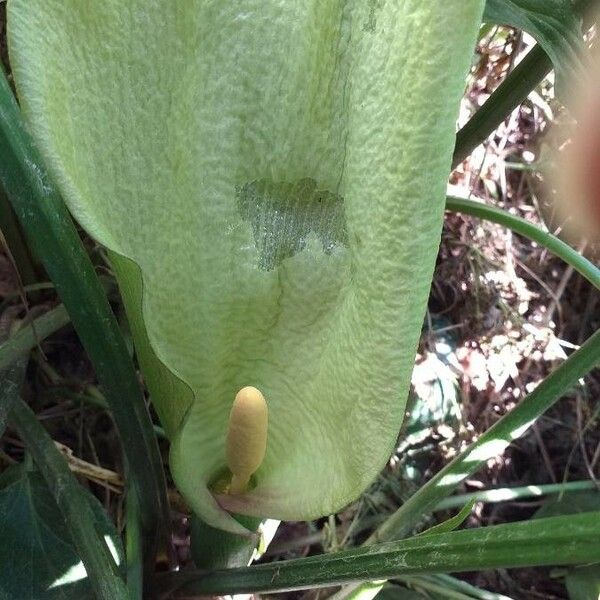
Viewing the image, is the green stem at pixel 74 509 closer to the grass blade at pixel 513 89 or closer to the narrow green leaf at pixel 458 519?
the narrow green leaf at pixel 458 519

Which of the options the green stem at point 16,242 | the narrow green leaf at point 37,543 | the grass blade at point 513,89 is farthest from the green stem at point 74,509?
the grass blade at point 513,89

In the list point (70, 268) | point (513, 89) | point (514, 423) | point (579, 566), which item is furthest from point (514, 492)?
point (70, 268)

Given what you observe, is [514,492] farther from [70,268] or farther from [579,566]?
[70,268]

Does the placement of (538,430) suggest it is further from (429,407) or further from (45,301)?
(45,301)

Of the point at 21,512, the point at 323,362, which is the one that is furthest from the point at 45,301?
the point at 323,362

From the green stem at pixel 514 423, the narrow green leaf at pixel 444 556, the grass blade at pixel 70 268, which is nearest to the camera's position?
the narrow green leaf at pixel 444 556
